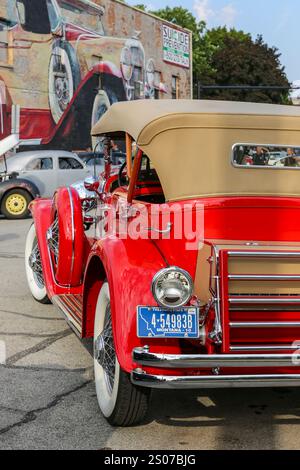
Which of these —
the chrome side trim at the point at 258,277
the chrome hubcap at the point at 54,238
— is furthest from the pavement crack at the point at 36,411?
the chrome hubcap at the point at 54,238

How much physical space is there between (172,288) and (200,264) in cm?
28

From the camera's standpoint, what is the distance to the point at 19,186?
14945 millimetres

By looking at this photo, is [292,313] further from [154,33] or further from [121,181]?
[154,33]

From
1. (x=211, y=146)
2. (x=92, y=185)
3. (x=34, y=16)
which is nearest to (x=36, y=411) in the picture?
(x=211, y=146)

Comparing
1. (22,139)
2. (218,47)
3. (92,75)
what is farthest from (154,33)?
(218,47)

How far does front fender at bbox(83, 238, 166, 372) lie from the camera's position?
3248mm

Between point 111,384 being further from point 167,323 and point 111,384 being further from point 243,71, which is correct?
point 243,71

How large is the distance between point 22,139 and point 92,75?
6.34m

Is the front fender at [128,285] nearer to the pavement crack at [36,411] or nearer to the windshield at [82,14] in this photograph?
the pavement crack at [36,411]

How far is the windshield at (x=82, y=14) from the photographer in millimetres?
26016

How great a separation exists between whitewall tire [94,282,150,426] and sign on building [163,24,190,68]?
110 ft

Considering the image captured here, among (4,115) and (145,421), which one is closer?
(145,421)

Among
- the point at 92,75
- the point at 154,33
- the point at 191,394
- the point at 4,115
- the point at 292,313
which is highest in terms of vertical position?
the point at 154,33

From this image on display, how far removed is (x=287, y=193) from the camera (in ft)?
12.1
